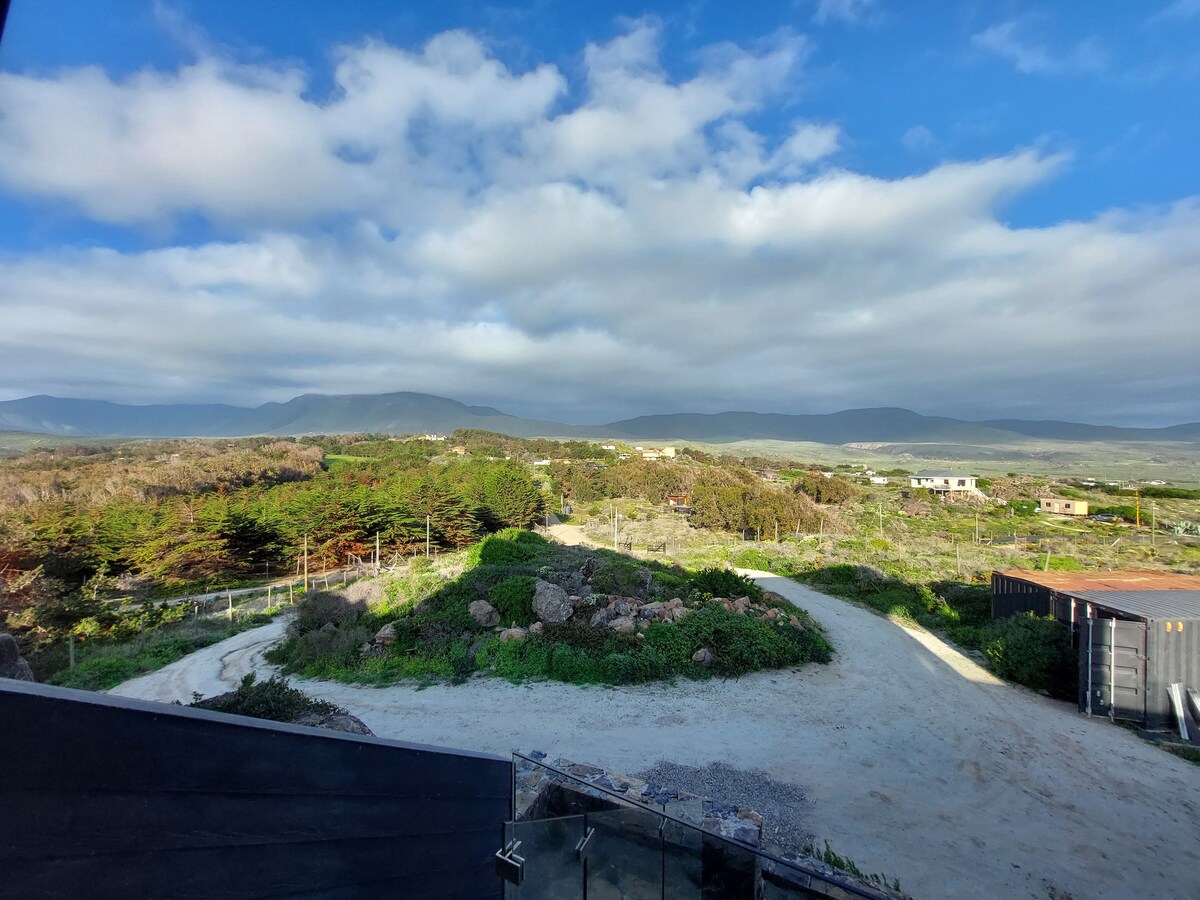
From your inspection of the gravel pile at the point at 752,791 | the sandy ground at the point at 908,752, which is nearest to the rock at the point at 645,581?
the sandy ground at the point at 908,752

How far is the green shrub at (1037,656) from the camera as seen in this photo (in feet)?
35.3

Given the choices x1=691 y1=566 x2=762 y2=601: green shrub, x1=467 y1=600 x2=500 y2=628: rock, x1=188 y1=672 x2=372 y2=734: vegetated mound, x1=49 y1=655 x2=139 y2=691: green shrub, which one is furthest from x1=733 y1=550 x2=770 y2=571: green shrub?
x1=49 y1=655 x2=139 y2=691: green shrub

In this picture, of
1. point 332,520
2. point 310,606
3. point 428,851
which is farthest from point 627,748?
point 332,520

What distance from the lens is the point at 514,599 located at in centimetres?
1372

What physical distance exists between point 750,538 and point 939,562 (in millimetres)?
12451

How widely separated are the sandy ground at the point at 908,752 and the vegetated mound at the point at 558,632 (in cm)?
58

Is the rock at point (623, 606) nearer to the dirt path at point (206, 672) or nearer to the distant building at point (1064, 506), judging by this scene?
the dirt path at point (206, 672)

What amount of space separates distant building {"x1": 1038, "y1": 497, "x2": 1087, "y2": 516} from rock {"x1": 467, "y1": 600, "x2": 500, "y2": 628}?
53410mm

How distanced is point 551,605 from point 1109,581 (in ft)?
45.4

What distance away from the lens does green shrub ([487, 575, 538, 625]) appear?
43.9 feet

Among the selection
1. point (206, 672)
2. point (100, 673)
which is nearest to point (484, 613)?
point (206, 672)

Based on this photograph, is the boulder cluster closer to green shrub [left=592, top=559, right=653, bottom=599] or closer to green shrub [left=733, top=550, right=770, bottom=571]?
green shrub [left=592, top=559, right=653, bottom=599]

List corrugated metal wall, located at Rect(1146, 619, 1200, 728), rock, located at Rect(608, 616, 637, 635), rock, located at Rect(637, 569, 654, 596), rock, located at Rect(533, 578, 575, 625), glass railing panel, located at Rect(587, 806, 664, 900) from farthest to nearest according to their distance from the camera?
1. rock, located at Rect(637, 569, 654, 596)
2. rock, located at Rect(533, 578, 575, 625)
3. rock, located at Rect(608, 616, 637, 635)
4. corrugated metal wall, located at Rect(1146, 619, 1200, 728)
5. glass railing panel, located at Rect(587, 806, 664, 900)

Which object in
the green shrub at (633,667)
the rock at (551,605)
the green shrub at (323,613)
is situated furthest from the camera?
→ the green shrub at (323,613)
